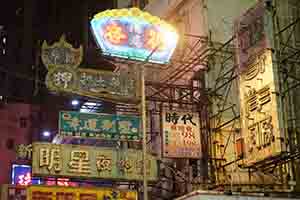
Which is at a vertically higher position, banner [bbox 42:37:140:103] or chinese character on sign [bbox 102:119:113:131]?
banner [bbox 42:37:140:103]

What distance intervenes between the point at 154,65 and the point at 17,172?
91.6 feet

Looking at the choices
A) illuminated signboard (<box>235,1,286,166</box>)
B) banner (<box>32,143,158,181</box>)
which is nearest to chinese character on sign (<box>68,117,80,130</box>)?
banner (<box>32,143,158,181</box>)

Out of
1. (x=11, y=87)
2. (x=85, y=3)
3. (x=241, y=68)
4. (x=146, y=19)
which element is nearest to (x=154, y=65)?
(x=146, y=19)

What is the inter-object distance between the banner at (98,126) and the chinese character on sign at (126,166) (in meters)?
0.72

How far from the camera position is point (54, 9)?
112 ft

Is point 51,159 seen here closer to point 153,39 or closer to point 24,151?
point 24,151

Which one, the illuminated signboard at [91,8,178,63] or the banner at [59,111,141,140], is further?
the illuminated signboard at [91,8,178,63]

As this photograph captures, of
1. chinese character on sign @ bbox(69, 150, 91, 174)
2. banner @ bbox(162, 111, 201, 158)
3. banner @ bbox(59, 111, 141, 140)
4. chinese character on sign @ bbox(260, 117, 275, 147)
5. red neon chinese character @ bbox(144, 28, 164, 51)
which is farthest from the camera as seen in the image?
red neon chinese character @ bbox(144, 28, 164, 51)

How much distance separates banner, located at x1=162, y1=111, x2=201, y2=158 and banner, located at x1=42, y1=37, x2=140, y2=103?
1.32 m

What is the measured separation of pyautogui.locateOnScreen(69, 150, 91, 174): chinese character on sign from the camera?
17656 mm

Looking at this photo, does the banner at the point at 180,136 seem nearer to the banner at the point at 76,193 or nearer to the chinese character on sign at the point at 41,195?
the banner at the point at 76,193

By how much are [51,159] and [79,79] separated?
8.42ft

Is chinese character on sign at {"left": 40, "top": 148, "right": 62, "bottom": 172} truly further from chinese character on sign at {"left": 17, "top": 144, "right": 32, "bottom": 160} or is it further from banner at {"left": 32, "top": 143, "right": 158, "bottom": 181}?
chinese character on sign at {"left": 17, "top": 144, "right": 32, "bottom": 160}

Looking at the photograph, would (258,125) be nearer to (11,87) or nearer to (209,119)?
(209,119)
